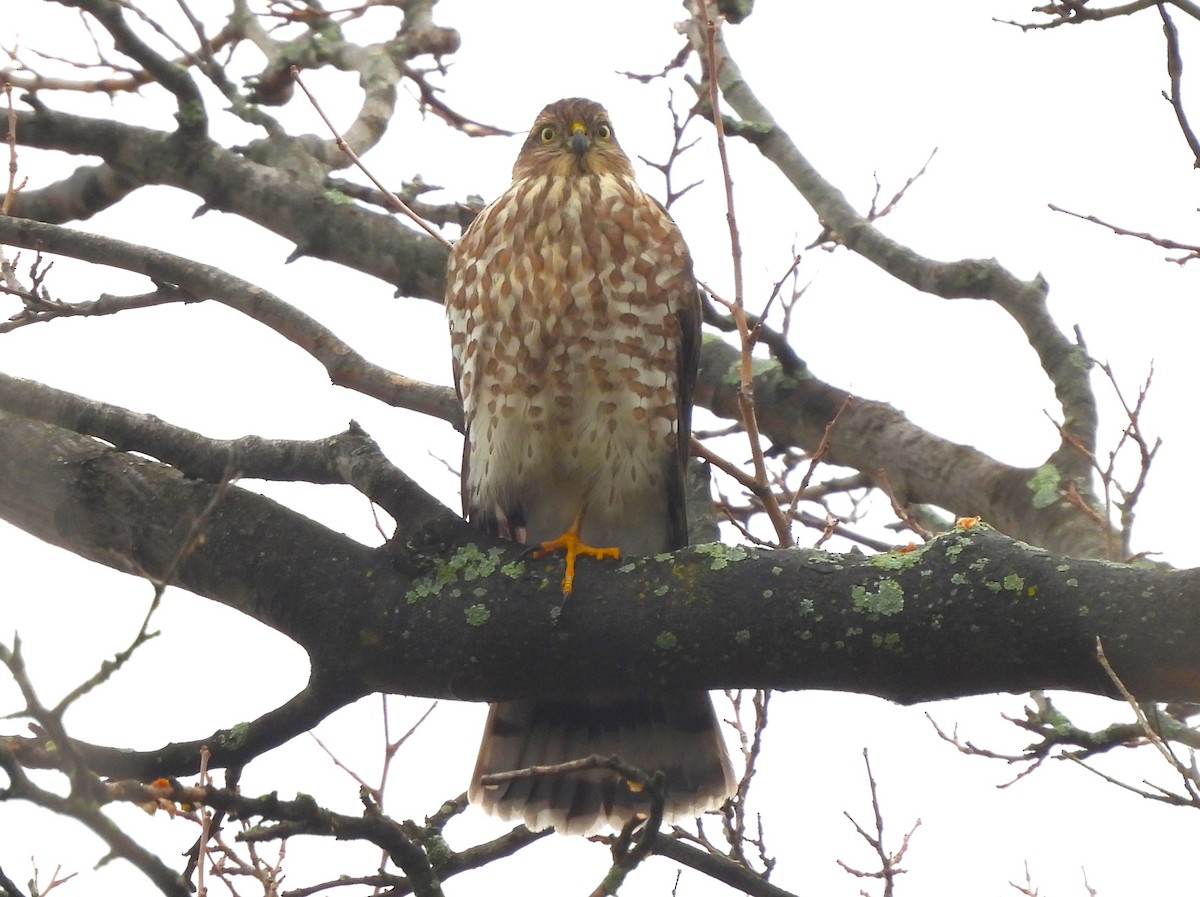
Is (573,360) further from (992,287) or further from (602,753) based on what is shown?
(992,287)

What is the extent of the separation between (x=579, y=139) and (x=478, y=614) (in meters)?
2.11

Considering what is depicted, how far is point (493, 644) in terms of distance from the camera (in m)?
2.69

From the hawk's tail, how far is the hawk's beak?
5.81ft

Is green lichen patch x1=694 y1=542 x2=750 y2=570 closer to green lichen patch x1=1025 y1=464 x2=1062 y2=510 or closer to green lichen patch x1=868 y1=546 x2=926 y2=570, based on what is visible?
green lichen patch x1=868 y1=546 x2=926 y2=570

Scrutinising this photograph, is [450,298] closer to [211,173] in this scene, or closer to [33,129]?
[211,173]

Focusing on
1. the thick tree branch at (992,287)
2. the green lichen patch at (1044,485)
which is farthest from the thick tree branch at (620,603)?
the thick tree branch at (992,287)

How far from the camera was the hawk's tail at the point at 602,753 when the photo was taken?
347 centimetres

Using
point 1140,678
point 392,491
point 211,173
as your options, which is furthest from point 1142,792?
point 211,173

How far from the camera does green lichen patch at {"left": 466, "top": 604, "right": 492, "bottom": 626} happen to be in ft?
8.84

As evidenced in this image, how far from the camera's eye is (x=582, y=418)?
373cm

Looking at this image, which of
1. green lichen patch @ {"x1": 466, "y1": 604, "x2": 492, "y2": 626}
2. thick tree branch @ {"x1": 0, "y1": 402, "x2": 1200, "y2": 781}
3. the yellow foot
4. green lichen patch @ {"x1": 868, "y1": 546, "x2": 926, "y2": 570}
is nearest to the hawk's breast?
the yellow foot

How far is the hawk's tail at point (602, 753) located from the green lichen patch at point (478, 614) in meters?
0.84

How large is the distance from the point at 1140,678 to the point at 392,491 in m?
1.55

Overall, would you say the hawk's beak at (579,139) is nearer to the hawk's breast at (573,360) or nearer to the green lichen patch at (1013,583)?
the hawk's breast at (573,360)
